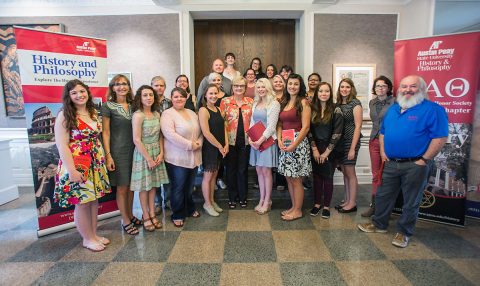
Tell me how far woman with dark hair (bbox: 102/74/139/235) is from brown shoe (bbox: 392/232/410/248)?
268 centimetres

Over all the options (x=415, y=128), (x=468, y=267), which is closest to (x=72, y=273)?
(x=415, y=128)

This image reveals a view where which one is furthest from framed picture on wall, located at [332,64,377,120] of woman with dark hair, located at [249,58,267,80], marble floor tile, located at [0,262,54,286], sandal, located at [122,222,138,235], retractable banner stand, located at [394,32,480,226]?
marble floor tile, located at [0,262,54,286]

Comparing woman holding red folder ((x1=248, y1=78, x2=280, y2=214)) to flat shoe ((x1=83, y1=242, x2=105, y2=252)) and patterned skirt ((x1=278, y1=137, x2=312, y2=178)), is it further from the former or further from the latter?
flat shoe ((x1=83, y1=242, x2=105, y2=252))

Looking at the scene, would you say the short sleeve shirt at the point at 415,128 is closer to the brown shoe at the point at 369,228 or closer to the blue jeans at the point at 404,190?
the blue jeans at the point at 404,190

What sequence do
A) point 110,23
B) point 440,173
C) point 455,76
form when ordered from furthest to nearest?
point 110,23, point 440,173, point 455,76

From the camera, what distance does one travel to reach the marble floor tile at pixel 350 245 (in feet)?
7.86

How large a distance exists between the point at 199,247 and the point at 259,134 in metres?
1.35

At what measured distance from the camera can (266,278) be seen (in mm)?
2096

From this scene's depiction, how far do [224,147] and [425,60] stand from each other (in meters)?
2.42

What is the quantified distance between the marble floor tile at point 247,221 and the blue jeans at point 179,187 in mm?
562

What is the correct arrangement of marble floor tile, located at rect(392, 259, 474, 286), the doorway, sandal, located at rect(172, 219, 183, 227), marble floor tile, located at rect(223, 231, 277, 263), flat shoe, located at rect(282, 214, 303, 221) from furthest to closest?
the doorway, flat shoe, located at rect(282, 214, 303, 221), sandal, located at rect(172, 219, 183, 227), marble floor tile, located at rect(223, 231, 277, 263), marble floor tile, located at rect(392, 259, 474, 286)

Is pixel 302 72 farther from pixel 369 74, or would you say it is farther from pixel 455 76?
pixel 455 76

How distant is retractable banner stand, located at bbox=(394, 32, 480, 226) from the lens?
2.80 metres

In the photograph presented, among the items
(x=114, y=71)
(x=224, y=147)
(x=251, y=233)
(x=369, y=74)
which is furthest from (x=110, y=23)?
(x=369, y=74)
